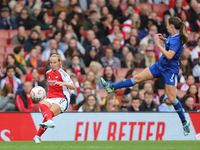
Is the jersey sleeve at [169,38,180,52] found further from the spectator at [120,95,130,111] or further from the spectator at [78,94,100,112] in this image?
the spectator at [120,95,130,111]

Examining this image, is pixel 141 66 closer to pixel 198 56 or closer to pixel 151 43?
pixel 151 43

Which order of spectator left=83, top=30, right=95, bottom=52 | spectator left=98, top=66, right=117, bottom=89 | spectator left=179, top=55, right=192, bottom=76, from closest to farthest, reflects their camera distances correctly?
1. spectator left=98, top=66, right=117, bottom=89
2. spectator left=179, top=55, right=192, bottom=76
3. spectator left=83, top=30, right=95, bottom=52

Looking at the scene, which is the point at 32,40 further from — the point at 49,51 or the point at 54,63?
the point at 54,63

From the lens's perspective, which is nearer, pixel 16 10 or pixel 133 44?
pixel 133 44

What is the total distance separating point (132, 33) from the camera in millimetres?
17062

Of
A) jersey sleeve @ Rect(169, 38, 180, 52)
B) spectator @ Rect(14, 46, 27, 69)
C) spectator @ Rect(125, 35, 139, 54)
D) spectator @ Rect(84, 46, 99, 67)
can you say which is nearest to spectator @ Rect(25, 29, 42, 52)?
spectator @ Rect(14, 46, 27, 69)

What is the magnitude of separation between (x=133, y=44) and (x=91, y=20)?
1926 mm

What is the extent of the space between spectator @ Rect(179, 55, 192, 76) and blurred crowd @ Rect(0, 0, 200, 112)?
26mm

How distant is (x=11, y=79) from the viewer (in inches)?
532

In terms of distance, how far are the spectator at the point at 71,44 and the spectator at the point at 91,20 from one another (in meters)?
1.42

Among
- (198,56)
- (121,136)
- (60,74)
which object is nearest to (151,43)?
(198,56)

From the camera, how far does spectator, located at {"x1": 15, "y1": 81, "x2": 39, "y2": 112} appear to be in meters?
12.3

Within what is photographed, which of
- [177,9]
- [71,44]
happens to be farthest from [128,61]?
[177,9]
